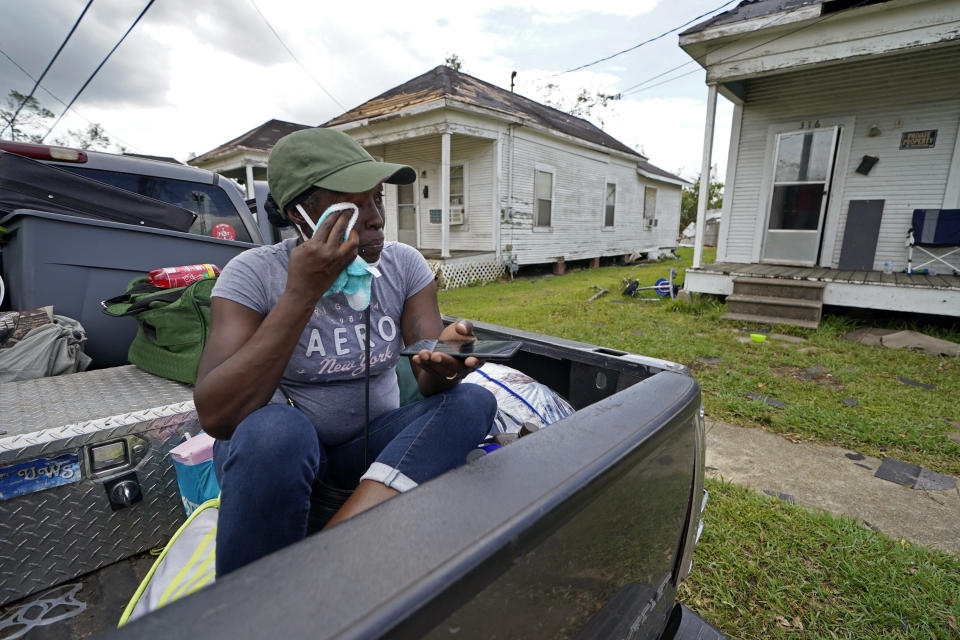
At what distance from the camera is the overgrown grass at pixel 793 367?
343 centimetres

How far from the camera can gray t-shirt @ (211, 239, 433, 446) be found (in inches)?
54.8

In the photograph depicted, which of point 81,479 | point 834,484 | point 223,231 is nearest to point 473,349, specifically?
point 81,479

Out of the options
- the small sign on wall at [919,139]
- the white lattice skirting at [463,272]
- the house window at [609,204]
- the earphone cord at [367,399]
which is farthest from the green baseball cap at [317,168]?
the house window at [609,204]

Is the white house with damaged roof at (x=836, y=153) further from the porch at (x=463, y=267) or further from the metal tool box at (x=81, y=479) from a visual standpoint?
the metal tool box at (x=81, y=479)

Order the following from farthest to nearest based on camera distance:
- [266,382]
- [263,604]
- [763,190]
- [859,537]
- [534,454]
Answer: [763,190]
[859,537]
[266,382]
[534,454]
[263,604]

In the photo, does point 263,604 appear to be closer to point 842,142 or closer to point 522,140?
point 842,142

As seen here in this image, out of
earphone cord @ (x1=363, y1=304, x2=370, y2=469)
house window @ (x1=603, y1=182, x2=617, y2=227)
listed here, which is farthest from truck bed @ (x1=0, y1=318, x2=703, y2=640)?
house window @ (x1=603, y1=182, x2=617, y2=227)

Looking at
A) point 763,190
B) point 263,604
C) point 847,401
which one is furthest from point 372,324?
point 763,190

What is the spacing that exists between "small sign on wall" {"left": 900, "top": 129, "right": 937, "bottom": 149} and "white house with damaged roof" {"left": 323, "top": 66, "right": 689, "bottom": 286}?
712cm

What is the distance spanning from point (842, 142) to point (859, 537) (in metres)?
7.81

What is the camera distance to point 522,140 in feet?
39.0

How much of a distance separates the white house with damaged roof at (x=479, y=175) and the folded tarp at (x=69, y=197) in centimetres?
776

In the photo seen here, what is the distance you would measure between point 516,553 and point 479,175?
11644mm

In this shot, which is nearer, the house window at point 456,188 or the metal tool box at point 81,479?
the metal tool box at point 81,479
